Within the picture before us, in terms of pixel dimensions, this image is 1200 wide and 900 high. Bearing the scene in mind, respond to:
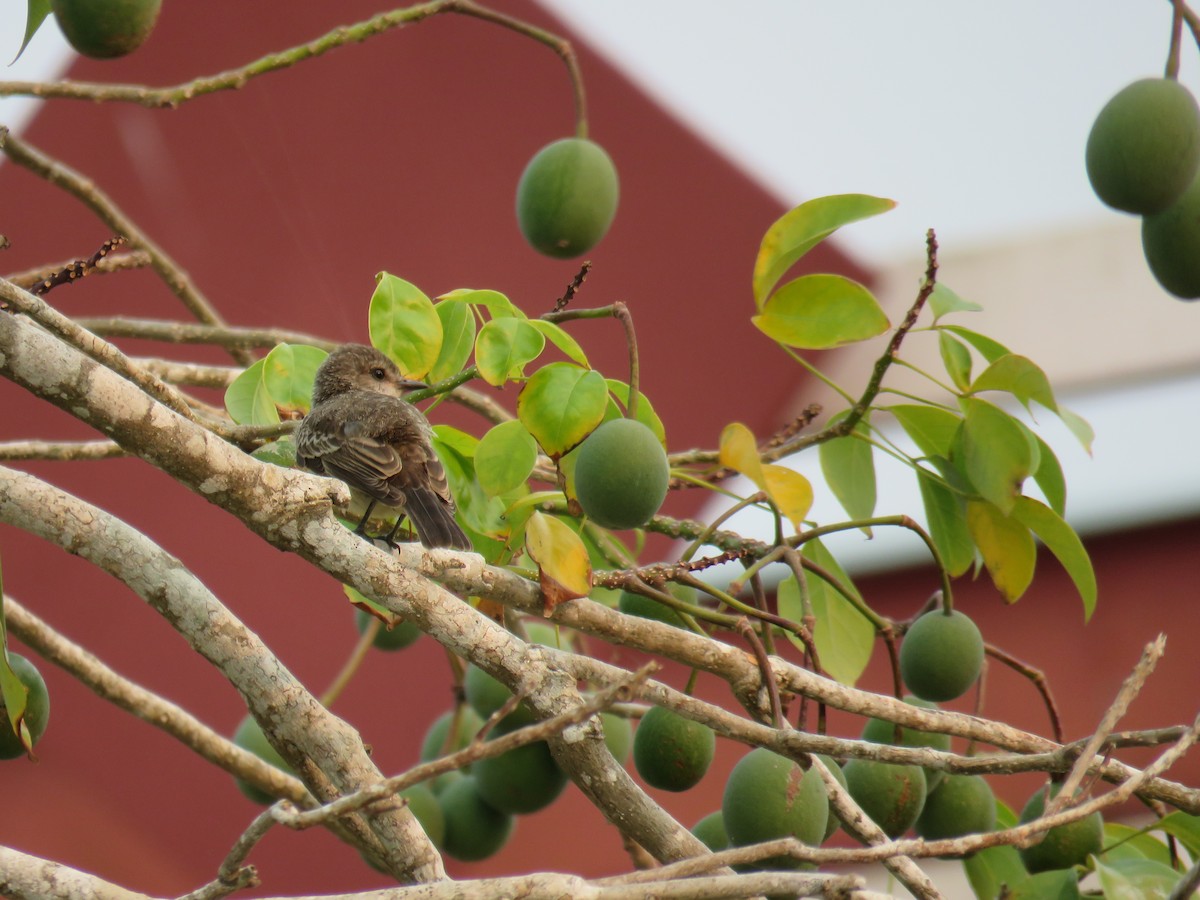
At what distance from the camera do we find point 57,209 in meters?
5.58

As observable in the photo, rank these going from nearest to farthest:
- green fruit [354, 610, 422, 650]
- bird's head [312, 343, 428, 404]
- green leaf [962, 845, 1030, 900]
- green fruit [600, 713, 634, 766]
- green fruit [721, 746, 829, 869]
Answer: green fruit [721, 746, 829, 869], green leaf [962, 845, 1030, 900], green fruit [600, 713, 634, 766], green fruit [354, 610, 422, 650], bird's head [312, 343, 428, 404]

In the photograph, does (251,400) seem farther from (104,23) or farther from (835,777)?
(835,777)

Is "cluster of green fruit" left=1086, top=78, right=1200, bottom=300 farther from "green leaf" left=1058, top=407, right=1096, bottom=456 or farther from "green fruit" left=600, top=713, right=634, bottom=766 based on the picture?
"green fruit" left=600, top=713, right=634, bottom=766

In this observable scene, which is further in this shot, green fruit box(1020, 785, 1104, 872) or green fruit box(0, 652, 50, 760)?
green fruit box(1020, 785, 1104, 872)

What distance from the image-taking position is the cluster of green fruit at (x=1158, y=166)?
238 cm

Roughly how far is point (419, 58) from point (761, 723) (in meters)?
4.18

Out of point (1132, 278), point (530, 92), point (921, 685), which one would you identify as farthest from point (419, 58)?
point (921, 685)

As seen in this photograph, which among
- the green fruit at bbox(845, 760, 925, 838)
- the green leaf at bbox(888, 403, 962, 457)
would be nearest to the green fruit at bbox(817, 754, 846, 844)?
the green fruit at bbox(845, 760, 925, 838)

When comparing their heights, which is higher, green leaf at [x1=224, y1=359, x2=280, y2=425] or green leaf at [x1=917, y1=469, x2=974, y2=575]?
green leaf at [x1=917, y1=469, x2=974, y2=575]

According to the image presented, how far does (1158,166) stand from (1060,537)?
715mm

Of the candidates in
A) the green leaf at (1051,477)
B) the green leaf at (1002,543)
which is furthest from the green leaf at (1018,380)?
the green leaf at (1002,543)

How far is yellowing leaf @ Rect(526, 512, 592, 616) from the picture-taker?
7.22 ft

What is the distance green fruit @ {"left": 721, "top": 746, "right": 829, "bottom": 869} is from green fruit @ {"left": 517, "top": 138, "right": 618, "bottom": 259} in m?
1.26

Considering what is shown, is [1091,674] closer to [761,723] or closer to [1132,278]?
[1132,278]
